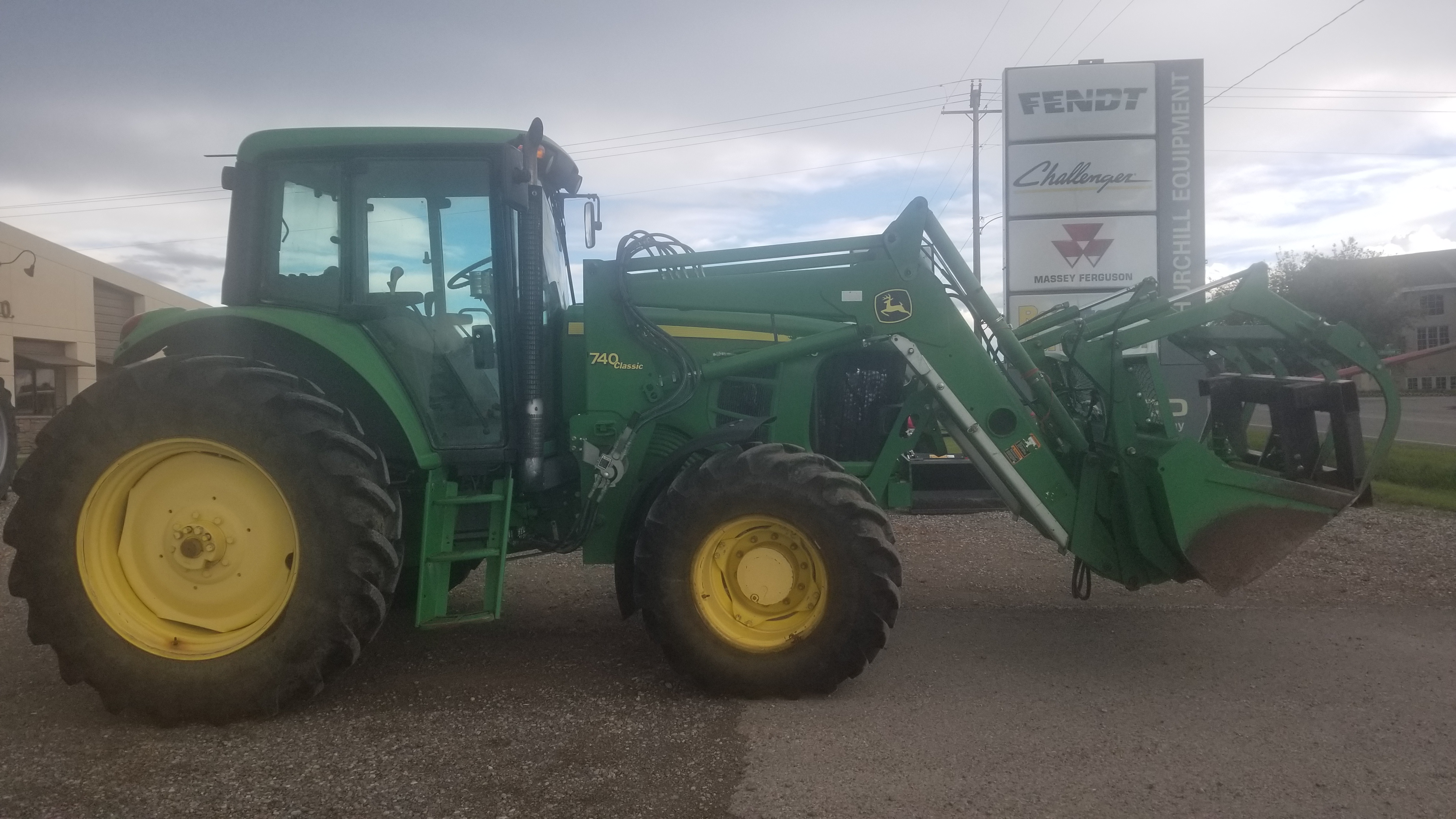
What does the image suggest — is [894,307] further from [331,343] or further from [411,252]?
[331,343]

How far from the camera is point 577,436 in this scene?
4.87 metres

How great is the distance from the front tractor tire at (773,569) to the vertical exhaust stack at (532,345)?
0.68m

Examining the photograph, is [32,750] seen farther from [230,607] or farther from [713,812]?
[713,812]

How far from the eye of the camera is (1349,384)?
4.81m

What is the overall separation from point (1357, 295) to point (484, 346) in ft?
136

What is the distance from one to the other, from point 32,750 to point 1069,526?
14.7ft

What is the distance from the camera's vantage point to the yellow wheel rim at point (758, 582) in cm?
429

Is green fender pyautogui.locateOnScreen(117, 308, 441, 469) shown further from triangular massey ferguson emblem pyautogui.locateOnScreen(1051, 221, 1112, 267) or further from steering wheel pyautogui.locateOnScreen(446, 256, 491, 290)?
triangular massey ferguson emblem pyautogui.locateOnScreen(1051, 221, 1112, 267)

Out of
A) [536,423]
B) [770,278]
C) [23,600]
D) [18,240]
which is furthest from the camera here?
[18,240]

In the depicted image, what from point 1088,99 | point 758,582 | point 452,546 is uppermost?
point 1088,99

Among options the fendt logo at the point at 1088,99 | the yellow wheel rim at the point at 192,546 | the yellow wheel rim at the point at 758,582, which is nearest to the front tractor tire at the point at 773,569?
the yellow wheel rim at the point at 758,582

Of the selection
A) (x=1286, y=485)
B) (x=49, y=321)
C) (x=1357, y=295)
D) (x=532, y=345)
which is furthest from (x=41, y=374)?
(x=1357, y=295)

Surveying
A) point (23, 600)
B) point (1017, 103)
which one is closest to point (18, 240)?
point (23, 600)

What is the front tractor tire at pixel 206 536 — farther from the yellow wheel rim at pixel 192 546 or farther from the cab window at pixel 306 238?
the cab window at pixel 306 238
